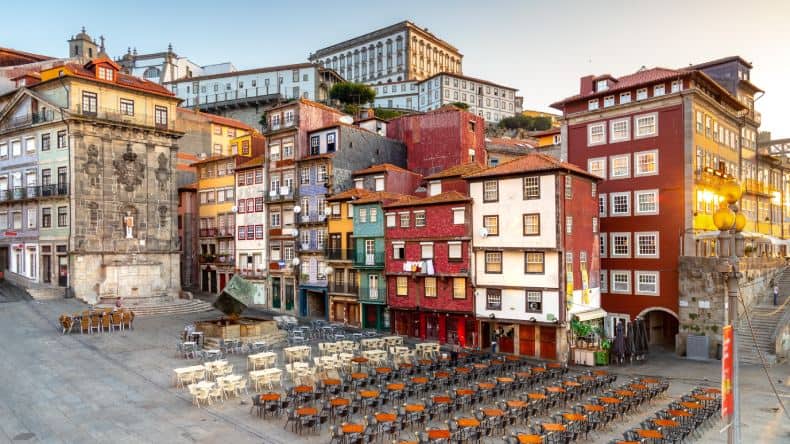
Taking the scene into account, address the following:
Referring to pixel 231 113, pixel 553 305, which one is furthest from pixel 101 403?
pixel 231 113

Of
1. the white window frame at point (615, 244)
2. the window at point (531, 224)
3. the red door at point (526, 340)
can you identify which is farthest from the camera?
the white window frame at point (615, 244)

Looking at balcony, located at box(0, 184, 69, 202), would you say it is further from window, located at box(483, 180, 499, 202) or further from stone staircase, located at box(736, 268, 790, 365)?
stone staircase, located at box(736, 268, 790, 365)

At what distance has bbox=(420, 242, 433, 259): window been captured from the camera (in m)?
42.8

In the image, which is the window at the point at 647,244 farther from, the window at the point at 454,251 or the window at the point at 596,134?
the window at the point at 454,251

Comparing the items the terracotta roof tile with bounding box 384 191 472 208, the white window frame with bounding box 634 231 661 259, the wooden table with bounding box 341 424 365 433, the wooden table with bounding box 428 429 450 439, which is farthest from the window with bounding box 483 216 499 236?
the wooden table with bounding box 341 424 365 433

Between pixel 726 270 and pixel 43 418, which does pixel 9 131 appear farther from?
pixel 726 270

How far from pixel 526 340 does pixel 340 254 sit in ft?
61.0

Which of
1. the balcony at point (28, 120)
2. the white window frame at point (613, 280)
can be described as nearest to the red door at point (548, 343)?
the white window frame at point (613, 280)

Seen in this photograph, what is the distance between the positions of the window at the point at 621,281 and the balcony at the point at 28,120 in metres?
51.9

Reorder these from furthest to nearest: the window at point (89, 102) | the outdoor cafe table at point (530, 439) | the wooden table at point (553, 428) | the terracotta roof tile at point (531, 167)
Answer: the window at point (89, 102) < the terracotta roof tile at point (531, 167) < the wooden table at point (553, 428) < the outdoor cafe table at point (530, 439)

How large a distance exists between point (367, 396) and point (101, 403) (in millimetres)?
11298

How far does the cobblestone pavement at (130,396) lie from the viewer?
819 inches

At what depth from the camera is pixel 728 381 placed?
1053 cm

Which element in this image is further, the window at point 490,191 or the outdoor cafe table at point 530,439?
the window at point 490,191
